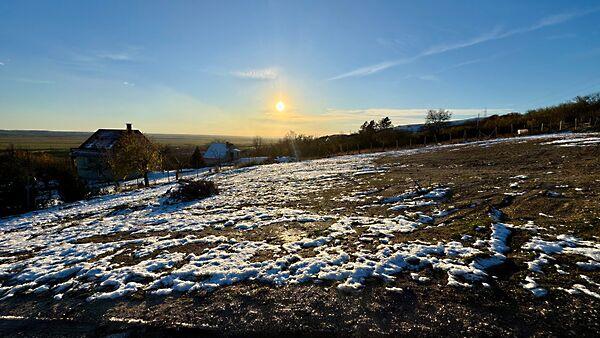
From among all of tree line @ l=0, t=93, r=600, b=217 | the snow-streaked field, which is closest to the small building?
tree line @ l=0, t=93, r=600, b=217

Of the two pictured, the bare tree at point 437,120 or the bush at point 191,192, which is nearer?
the bush at point 191,192

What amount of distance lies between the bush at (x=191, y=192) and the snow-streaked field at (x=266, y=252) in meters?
3.28

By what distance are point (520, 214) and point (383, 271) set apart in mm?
4195

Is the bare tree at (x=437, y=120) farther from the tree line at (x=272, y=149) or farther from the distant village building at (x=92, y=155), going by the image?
the distant village building at (x=92, y=155)

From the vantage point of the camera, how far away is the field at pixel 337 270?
3.23m

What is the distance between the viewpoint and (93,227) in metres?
8.73

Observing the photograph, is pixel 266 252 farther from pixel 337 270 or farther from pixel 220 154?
pixel 220 154

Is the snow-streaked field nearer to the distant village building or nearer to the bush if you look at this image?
the bush

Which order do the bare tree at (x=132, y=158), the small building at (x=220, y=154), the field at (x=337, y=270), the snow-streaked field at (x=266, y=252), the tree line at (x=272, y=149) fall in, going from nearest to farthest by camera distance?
the field at (x=337, y=270)
the snow-streaked field at (x=266, y=252)
the tree line at (x=272, y=149)
the bare tree at (x=132, y=158)
the small building at (x=220, y=154)

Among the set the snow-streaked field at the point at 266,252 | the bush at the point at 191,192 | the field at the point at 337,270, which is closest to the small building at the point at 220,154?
the bush at the point at 191,192

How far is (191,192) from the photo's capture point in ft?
41.2

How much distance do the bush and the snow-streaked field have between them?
3.28 meters

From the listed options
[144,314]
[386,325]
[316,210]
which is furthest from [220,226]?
[386,325]

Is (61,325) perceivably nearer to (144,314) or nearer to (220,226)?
(144,314)
